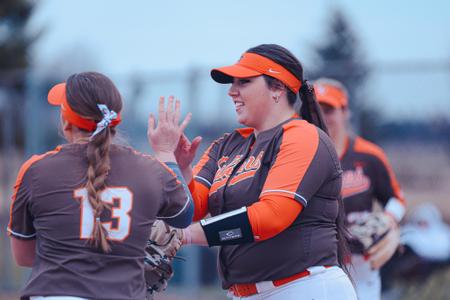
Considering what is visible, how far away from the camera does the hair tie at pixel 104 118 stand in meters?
3.32

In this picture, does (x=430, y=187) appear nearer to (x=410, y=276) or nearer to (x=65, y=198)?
(x=410, y=276)

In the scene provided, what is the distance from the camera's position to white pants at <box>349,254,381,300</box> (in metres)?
5.73

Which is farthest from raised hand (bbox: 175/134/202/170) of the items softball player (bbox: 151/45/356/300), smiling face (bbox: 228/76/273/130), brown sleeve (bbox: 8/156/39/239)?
brown sleeve (bbox: 8/156/39/239)

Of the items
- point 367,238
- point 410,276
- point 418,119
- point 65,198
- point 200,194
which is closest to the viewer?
point 65,198

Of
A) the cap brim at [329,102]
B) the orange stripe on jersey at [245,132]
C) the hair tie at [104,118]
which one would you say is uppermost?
the hair tie at [104,118]

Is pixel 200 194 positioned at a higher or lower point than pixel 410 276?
higher

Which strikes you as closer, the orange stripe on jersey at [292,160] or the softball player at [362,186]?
the orange stripe on jersey at [292,160]

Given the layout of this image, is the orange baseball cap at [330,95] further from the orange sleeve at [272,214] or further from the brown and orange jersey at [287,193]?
the orange sleeve at [272,214]

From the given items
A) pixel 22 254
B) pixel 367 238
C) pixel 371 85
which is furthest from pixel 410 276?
pixel 22 254

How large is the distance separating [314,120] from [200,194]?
0.72 meters

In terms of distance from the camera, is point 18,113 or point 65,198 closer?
point 65,198

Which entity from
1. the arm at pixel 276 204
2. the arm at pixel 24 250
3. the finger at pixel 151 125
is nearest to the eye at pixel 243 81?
the arm at pixel 276 204

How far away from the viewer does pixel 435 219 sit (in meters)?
9.07

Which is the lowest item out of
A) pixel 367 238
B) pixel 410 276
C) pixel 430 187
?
pixel 410 276
